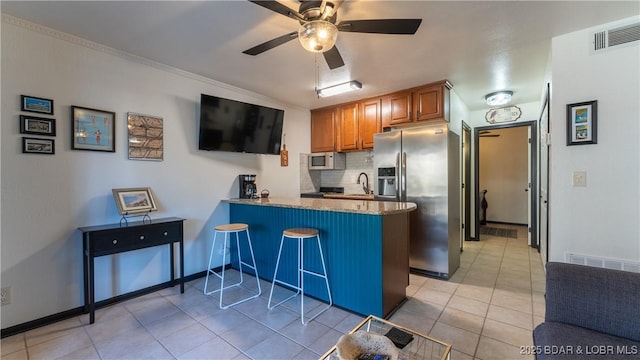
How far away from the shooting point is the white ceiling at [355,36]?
200 centimetres

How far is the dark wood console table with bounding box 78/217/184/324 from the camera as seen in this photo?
2295 millimetres

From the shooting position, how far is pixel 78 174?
8.11 ft

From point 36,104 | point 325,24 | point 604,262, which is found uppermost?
point 325,24

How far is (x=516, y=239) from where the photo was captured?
528 cm

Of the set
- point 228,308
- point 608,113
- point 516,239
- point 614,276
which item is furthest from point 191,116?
point 516,239

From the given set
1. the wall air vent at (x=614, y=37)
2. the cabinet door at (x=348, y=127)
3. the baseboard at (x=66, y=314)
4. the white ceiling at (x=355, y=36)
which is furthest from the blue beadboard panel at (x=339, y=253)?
the wall air vent at (x=614, y=37)

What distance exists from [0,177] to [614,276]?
4077 mm

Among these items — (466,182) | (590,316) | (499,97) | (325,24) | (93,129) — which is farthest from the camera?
(466,182)

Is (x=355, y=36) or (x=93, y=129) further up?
(x=355, y=36)

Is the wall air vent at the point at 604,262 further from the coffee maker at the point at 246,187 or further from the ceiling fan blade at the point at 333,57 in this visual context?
the coffee maker at the point at 246,187

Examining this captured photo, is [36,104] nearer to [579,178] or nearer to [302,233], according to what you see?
[302,233]

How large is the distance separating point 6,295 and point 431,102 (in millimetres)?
4623

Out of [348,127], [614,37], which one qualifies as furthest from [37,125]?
[614,37]

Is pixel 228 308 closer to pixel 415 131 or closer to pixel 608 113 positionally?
pixel 415 131
